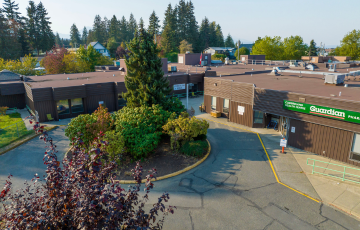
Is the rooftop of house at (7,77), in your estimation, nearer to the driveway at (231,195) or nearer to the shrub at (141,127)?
the driveway at (231,195)

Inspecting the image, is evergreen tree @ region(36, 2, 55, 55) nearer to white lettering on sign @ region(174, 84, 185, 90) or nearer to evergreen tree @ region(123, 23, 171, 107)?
white lettering on sign @ region(174, 84, 185, 90)

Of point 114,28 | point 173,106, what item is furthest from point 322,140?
point 114,28

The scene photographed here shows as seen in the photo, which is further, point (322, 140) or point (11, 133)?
point (11, 133)

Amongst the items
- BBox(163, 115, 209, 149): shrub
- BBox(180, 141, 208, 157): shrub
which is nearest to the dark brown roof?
BBox(163, 115, 209, 149): shrub

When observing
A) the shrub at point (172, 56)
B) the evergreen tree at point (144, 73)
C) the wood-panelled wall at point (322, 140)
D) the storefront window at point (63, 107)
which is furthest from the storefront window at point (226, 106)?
the shrub at point (172, 56)

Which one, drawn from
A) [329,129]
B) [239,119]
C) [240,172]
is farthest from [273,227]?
[239,119]

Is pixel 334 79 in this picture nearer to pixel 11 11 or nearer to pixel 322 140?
pixel 322 140
